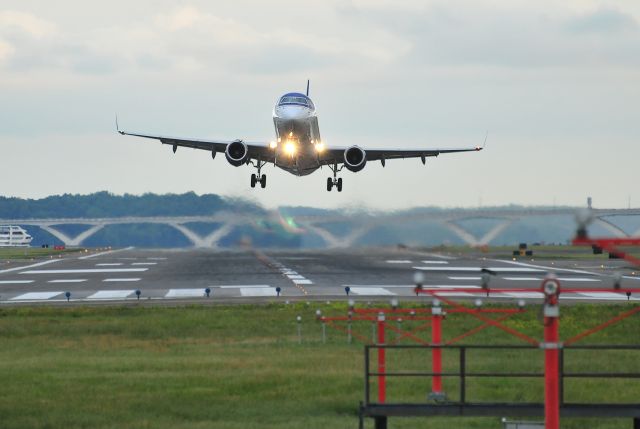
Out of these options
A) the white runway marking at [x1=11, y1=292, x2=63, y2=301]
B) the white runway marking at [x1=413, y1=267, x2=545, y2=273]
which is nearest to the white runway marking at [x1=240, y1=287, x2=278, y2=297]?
the white runway marking at [x1=11, y1=292, x2=63, y2=301]

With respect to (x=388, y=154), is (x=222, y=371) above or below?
below

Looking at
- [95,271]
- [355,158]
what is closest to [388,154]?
[355,158]

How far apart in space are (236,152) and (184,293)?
947cm

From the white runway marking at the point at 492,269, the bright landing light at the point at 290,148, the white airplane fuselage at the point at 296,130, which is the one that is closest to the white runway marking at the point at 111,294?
the white airplane fuselage at the point at 296,130

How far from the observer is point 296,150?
65.5 m

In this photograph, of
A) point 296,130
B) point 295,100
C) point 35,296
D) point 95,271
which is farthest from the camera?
point 95,271

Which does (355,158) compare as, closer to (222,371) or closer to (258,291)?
(258,291)

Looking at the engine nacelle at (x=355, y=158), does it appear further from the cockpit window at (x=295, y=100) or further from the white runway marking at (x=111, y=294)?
the white runway marking at (x=111, y=294)

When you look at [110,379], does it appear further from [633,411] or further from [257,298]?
[257,298]

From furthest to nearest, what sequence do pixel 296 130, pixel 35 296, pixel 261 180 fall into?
1. pixel 261 180
2. pixel 35 296
3. pixel 296 130

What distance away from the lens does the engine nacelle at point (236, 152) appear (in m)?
66.5

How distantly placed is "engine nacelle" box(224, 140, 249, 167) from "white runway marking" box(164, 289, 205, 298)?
8.12 metres

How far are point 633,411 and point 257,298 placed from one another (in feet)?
146

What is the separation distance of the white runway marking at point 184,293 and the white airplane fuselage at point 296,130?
30.7 ft
